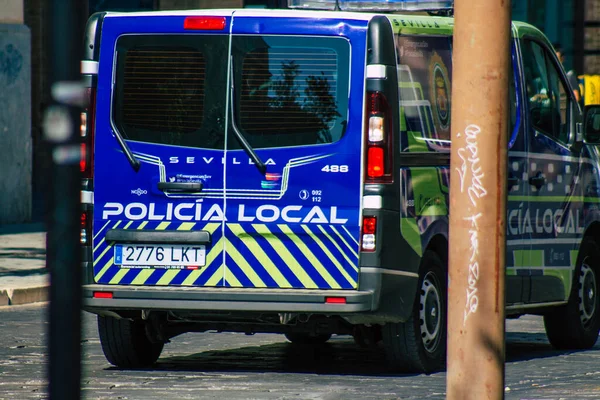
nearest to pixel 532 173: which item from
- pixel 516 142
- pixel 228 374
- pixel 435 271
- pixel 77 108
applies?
pixel 516 142

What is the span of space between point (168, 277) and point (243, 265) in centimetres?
42

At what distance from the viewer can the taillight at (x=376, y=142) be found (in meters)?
7.69

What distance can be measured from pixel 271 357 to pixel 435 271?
1.29 metres

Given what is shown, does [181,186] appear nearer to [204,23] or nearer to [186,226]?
[186,226]

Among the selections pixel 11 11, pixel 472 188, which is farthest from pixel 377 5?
pixel 11 11

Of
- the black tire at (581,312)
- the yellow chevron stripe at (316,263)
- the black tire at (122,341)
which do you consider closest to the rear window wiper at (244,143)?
the yellow chevron stripe at (316,263)

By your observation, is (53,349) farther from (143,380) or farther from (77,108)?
(143,380)

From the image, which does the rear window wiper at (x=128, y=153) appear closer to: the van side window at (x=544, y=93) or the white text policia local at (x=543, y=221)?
the white text policia local at (x=543, y=221)

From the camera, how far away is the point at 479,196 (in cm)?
468

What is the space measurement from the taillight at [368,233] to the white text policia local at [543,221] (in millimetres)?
1206

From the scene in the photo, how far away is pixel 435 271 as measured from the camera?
8.28 meters

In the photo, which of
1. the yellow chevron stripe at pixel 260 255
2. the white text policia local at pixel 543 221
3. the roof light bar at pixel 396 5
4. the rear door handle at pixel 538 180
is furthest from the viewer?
the roof light bar at pixel 396 5

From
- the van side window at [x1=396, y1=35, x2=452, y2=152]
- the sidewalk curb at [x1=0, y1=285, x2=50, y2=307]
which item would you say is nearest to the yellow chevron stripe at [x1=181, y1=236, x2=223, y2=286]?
the van side window at [x1=396, y1=35, x2=452, y2=152]

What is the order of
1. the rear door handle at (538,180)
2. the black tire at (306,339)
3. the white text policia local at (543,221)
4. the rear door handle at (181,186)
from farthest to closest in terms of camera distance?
the black tire at (306,339)
the rear door handle at (538,180)
the white text policia local at (543,221)
the rear door handle at (181,186)
